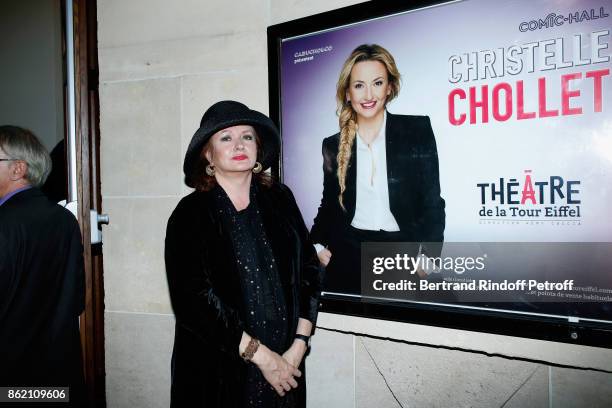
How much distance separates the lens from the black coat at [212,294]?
4.89 feet

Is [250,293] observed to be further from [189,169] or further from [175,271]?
[189,169]

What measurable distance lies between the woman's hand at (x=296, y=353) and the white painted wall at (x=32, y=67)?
2.58m

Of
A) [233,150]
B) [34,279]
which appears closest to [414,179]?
[233,150]

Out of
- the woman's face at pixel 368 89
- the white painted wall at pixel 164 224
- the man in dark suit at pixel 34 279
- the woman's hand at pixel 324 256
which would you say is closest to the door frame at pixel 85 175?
the man in dark suit at pixel 34 279

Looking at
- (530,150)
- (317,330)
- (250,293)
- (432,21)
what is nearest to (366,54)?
(432,21)

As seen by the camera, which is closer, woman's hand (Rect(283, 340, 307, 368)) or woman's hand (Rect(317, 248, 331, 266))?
woman's hand (Rect(283, 340, 307, 368))

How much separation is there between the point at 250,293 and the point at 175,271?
27cm

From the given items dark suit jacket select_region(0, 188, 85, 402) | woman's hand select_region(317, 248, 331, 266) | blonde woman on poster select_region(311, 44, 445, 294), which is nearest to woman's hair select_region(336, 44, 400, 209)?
blonde woman on poster select_region(311, 44, 445, 294)

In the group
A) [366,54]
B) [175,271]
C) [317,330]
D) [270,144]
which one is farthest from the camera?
[317,330]

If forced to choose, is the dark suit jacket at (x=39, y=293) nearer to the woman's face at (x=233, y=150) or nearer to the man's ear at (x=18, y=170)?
the man's ear at (x=18, y=170)

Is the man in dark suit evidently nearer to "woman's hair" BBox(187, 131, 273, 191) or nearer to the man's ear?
the man's ear

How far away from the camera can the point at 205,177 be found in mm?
1715

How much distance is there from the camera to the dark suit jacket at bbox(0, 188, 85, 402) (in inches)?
70.2

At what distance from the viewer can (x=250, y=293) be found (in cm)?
155
